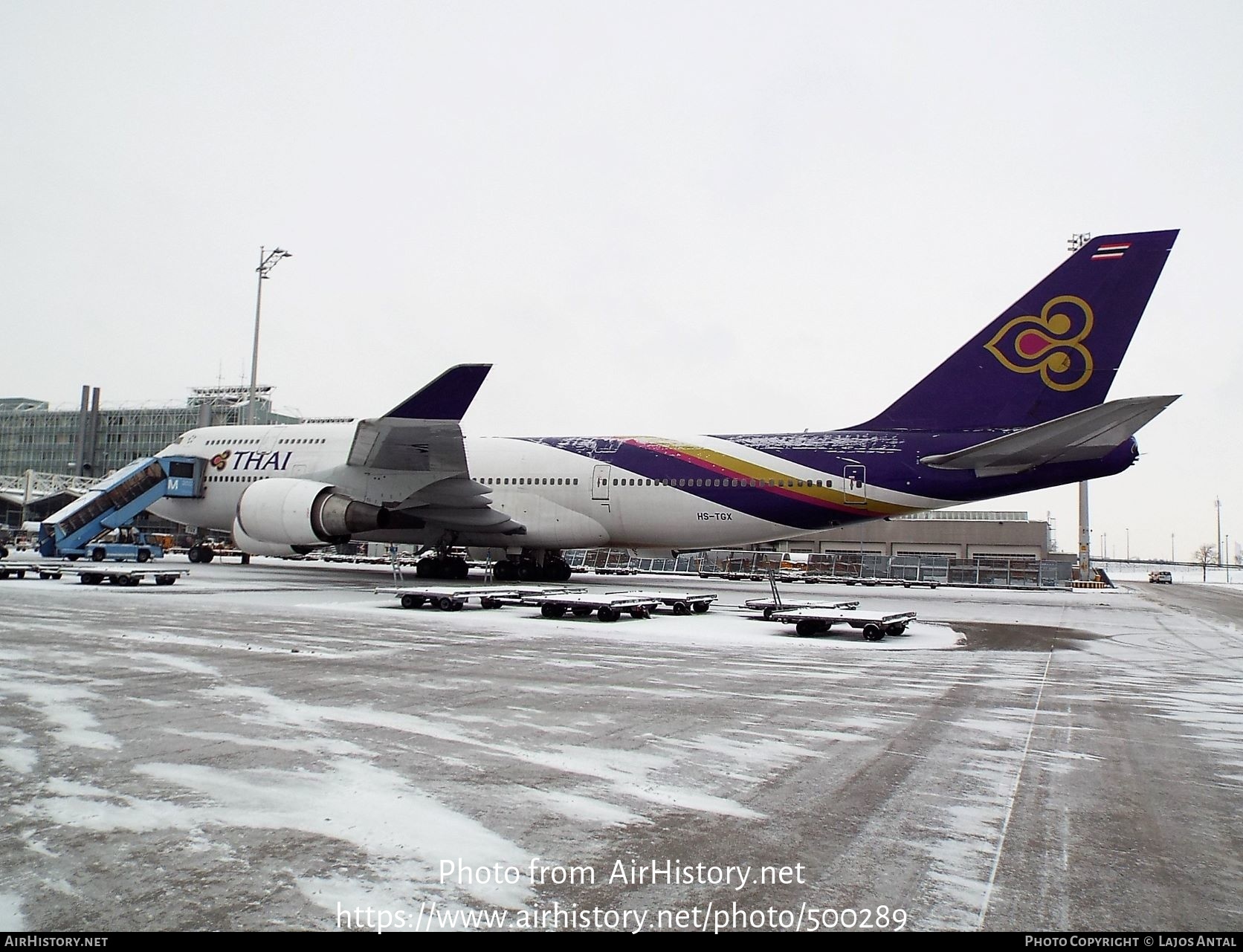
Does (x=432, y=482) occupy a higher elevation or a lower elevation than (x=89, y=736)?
higher

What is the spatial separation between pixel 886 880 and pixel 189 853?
290 centimetres

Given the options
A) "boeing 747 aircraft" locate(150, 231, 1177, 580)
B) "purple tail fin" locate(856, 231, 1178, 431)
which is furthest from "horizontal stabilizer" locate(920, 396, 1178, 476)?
"purple tail fin" locate(856, 231, 1178, 431)

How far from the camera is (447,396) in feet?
67.1

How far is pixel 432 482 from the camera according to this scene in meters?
22.5

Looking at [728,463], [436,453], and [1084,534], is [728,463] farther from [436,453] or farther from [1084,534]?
[1084,534]

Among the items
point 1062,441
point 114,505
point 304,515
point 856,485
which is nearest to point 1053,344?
point 1062,441

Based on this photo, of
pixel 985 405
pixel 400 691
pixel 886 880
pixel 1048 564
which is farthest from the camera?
pixel 1048 564

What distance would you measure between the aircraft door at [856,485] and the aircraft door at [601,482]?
21.2 ft

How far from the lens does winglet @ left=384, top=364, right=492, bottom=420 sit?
20.0 meters

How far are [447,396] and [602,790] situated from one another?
16.7m

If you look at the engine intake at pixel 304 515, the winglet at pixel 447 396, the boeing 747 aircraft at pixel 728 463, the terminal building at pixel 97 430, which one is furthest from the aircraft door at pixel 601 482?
the terminal building at pixel 97 430

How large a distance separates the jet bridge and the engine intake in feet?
20.5

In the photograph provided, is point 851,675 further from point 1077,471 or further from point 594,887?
point 1077,471

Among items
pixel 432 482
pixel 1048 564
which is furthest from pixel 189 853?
pixel 1048 564
